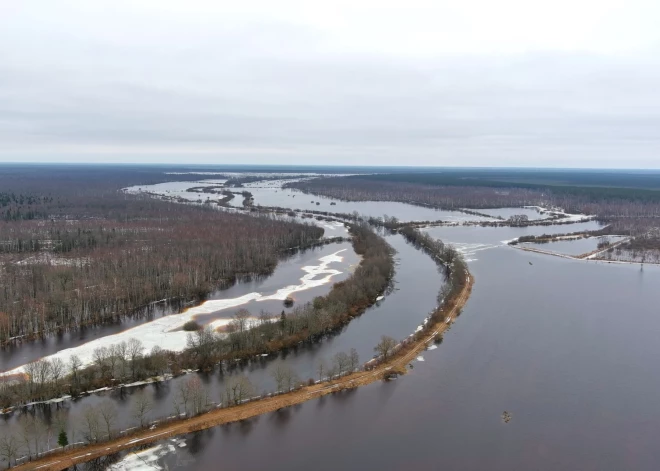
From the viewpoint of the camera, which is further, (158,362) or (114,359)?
(158,362)

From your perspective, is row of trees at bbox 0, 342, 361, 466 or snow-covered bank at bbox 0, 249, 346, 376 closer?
row of trees at bbox 0, 342, 361, 466

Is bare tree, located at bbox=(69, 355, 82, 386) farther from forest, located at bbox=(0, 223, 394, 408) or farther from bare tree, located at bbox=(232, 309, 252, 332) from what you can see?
bare tree, located at bbox=(232, 309, 252, 332)

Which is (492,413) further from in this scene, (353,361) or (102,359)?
(102,359)

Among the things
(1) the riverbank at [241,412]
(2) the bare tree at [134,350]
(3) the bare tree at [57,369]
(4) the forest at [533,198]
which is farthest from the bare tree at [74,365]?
(4) the forest at [533,198]

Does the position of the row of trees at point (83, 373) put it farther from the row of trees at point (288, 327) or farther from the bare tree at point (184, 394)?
the bare tree at point (184, 394)

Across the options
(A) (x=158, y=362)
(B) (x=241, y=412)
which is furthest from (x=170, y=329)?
(B) (x=241, y=412)

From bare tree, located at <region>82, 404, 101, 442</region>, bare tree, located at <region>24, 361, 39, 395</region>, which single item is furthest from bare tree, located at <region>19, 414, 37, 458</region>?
bare tree, located at <region>82, 404, 101, 442</region>

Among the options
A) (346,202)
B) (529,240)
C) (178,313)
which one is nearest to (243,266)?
(178,313)
